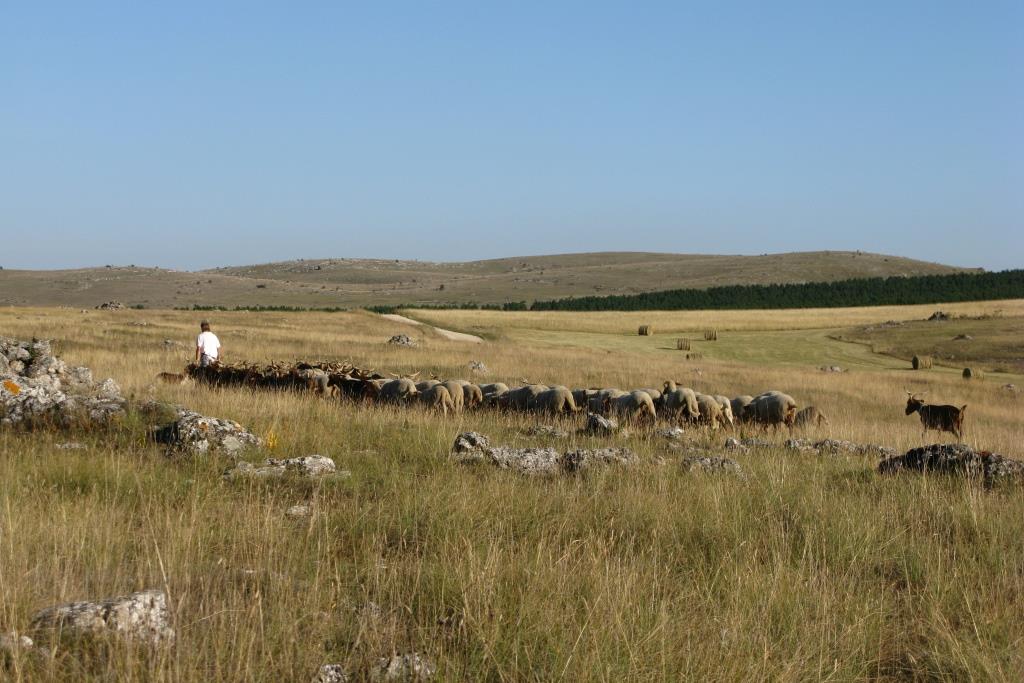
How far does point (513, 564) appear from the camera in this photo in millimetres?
5617

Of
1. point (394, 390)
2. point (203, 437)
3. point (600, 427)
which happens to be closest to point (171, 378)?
point (394, 390)

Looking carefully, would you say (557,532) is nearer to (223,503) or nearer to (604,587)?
(604,587)

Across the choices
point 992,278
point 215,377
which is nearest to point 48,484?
point 215,377

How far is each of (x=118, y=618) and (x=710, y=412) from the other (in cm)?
1495

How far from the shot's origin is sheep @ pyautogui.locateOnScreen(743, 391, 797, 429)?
19078 millimetres

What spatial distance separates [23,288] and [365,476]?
142 m

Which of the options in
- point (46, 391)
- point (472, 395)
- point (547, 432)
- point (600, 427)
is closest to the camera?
point (46, 391)

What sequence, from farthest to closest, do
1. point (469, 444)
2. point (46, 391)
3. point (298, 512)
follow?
point (46, 391)
point (469, 444)
point (298, 512)

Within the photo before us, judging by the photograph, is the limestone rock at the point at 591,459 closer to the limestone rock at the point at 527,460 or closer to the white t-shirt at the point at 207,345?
the limestone rock at the point at 527,460

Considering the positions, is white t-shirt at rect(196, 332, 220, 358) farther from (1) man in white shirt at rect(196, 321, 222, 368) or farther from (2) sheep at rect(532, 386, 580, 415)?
(2) sheep at rect(532, 386, 580, 415)

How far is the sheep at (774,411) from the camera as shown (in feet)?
62.6

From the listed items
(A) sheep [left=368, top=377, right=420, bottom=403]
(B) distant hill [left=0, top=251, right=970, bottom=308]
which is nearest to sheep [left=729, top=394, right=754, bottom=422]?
(A) sheep [left=368, top=377, right=420, bottom=403]

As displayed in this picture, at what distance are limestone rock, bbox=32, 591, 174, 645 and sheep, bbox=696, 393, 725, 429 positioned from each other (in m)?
14.3

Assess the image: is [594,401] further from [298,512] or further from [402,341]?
[402,341]
